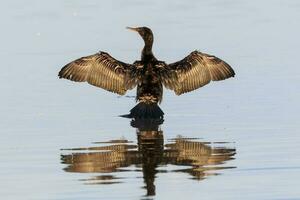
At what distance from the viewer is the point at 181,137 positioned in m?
13.4

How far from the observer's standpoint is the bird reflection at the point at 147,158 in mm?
11039

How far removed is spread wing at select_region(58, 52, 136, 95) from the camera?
644 inches

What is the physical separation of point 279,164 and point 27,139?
318 centimetres

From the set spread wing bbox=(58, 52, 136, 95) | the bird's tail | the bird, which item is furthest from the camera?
spread wing bbox=(58, 52, 136, 95)

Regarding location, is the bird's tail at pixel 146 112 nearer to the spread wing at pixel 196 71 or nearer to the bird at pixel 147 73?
the bird at pixel 147 73

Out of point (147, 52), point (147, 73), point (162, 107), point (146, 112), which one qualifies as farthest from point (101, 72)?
point (146, 112)

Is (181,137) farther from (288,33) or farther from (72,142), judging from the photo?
(288,33)

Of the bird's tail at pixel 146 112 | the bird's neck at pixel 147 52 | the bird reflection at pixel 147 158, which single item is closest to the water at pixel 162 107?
the bird reflection at pixel 147 158

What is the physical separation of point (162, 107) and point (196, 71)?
3.19 feet

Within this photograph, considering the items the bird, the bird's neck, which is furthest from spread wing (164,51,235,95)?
the bird's neck

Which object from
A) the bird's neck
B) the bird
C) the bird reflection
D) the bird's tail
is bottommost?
the bird reflection

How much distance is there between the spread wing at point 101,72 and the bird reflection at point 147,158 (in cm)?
280

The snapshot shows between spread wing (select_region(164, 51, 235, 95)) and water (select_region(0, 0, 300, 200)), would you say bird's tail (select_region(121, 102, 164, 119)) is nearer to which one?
water (select_region(0, 0, 300, 200))

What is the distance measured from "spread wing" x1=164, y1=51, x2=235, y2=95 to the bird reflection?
113 inches
